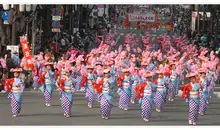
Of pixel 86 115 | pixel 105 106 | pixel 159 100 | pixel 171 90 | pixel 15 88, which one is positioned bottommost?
pixel 86 115

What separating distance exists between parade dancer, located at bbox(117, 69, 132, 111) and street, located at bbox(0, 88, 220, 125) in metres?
0.25

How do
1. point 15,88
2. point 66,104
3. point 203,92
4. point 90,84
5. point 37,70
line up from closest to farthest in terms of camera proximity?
point 15,88
point 66,104
point 203,92
point 90,84
point 37,70

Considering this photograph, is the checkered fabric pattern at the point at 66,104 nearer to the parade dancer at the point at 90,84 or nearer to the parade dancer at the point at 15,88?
the parade dancer at the point at 15,88

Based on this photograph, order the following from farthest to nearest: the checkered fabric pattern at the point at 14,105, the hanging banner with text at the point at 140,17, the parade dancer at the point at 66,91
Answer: the hanging banner with text at the point at 140,17, the parade dancer at the point at 66,91, the checkered fabric pattern at the point at 14,105

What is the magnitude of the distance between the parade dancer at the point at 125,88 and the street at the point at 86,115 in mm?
251

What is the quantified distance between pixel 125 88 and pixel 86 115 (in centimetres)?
187

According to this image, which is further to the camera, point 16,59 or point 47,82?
point 16,59

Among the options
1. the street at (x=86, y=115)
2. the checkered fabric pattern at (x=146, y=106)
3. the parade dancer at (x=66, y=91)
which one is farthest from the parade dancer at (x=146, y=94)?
the parade dancer at (x=66, y=91)

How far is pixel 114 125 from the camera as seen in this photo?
19.4m

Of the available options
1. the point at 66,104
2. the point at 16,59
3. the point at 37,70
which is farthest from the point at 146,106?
the point at 16,59

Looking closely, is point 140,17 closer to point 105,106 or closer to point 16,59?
point 16,59

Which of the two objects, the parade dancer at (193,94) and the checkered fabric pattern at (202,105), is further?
the checkered fabric pattern at (202,105)

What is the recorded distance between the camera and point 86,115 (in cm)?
2191

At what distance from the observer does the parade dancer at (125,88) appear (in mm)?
22847
